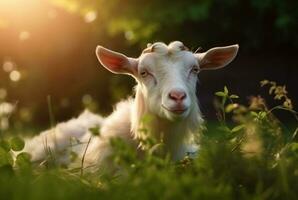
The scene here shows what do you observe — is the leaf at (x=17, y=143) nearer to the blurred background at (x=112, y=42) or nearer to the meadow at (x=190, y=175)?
the meadow at (x=190, y=175)

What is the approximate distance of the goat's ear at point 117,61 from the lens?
7.23 m

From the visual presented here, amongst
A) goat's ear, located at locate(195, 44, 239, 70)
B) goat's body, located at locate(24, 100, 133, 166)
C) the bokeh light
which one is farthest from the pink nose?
the bokeh light

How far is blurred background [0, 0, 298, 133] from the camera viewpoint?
2444 centimetres

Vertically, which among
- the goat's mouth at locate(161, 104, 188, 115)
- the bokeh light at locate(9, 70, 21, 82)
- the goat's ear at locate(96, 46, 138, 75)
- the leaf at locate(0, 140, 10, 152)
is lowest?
the bokeh light at locate(9, 70, 21, 82)

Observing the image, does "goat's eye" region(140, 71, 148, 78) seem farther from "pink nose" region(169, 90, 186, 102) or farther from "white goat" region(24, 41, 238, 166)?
"pink nose" region(169, 90, 186, 102)

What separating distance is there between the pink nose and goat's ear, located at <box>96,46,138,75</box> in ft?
3.17

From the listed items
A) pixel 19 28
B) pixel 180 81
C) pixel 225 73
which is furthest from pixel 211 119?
pixel 180 81

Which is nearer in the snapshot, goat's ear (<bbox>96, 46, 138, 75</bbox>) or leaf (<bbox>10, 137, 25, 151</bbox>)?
leaf (<bbox>10, 137, 25, 151</bbox>)

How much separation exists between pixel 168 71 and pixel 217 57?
2.74 feet

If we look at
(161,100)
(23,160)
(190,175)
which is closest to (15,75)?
(161,100)

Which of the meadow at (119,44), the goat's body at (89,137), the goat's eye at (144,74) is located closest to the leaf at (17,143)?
the goat's body at (89,137)

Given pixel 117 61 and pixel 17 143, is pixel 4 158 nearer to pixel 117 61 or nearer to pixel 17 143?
pixel 17 143

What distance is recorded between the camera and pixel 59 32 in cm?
2634

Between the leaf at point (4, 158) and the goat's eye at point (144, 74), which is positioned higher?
the goat's eye at point (144, 74)
